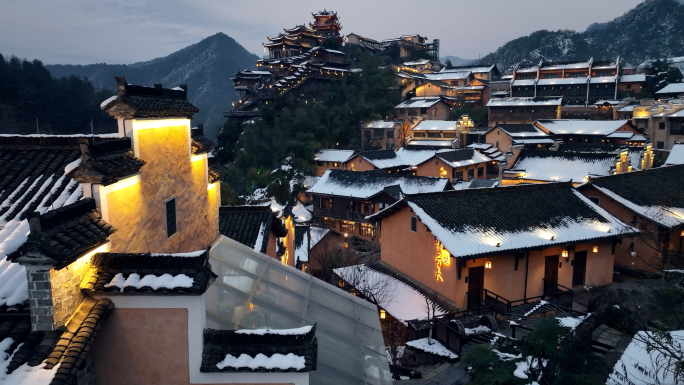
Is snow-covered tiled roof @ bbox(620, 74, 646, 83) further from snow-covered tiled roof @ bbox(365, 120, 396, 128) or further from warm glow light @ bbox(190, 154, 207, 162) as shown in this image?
warm glow light @ bbox(190, 154, 207, 162)

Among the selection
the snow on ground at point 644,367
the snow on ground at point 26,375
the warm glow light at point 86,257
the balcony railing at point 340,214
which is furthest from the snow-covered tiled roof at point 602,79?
the snow on ground at point 26,375

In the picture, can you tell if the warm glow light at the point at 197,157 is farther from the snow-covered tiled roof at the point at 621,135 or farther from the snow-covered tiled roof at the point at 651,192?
the snow-covered tiled roof at the point at 621,135

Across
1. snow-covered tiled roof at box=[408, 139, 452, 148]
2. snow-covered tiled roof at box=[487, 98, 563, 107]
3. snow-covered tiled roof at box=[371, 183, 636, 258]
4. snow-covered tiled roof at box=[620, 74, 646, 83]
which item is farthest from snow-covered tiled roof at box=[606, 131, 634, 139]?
snow-covered tiled roof at box=[371, 183, 636, 258]

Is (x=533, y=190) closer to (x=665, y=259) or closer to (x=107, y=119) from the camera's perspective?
Answer: (x=665, y=259)

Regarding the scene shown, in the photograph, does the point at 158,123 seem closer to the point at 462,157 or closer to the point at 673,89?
the point at 462,157

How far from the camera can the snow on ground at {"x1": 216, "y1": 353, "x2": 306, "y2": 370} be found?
4652 millimetres

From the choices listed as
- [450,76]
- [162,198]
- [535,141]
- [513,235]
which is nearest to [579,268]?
[513,235]

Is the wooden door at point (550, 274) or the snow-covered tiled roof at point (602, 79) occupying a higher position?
the snow-covered tiled roof at point (602, 79)

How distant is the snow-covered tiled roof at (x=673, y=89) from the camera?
53.1 meters

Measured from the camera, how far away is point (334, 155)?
A: 5216cm

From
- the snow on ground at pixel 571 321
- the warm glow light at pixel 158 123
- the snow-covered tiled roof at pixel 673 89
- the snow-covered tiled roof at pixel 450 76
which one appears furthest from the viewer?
the snow-covered tiled roof at pixel 450 76

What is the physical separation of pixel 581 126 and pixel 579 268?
3451 cm

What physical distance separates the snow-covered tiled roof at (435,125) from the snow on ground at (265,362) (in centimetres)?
5349

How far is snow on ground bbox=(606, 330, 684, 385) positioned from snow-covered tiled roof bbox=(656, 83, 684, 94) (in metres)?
58.3
